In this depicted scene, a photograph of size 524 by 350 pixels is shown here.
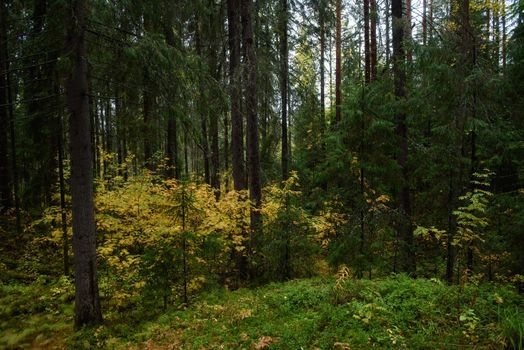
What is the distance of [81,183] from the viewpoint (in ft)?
22.3

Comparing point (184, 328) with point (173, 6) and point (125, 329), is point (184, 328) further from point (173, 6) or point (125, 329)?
point (173, 6)

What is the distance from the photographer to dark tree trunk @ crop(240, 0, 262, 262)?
9547mm

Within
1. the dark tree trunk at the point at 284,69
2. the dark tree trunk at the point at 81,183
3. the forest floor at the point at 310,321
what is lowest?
the forest floor at the point at 310,321

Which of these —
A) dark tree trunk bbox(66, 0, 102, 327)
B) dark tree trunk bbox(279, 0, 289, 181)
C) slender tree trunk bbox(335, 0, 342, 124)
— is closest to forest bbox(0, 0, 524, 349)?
dark tree trunk bbox(66, 0, 102, 327)

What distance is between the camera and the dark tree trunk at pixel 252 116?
9.55m

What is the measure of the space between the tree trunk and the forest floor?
3926mm

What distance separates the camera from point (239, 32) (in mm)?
10523

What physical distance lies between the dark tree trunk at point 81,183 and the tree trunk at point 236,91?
4.11 metres

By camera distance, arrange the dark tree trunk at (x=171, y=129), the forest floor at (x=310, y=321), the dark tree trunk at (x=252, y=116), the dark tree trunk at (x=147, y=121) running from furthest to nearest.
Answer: the dark tree trunk at (x=252, y=116)
the dark tree trunk at (x=171, y=129)
the dark tree trunk at (x=147, y=121)
the forest floor at (x=310, y=321)

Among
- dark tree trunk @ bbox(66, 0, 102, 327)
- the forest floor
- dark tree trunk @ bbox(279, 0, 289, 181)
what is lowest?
the forest floor

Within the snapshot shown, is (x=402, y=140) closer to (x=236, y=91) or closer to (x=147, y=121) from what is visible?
(x=236, y=91)

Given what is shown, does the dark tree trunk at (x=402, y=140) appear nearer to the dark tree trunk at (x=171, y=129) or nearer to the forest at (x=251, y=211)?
the forest at (x=251, y=211)

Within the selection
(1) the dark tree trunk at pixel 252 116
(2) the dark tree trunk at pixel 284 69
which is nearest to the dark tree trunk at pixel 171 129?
(1) the dark tree trunk at pixel 252 116

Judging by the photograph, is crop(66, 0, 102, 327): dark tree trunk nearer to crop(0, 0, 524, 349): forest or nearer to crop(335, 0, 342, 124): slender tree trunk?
crop(0, 0, 524, 349): forest
